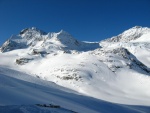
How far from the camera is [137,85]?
63969mm

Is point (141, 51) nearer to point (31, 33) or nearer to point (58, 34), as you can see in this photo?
point (58, 34)

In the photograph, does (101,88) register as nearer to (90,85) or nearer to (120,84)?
(90,85)

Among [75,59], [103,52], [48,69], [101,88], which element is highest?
[103,52]

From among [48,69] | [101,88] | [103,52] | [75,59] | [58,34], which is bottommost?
[101,88]

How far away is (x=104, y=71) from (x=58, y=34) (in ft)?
298

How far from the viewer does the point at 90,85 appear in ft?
197

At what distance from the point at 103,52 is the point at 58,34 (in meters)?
73.4

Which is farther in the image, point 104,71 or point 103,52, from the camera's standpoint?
point 103,52

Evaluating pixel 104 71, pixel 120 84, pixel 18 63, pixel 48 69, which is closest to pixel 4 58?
pixel 18 63

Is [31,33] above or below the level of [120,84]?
above

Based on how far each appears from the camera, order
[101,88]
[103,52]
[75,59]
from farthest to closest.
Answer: [103,52] < [75,59] < [101,88]

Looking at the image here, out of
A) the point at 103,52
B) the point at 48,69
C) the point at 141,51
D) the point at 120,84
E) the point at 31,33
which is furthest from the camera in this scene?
the point at 31,33

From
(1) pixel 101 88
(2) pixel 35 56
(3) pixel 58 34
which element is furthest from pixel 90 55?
(3) pixel 58 34

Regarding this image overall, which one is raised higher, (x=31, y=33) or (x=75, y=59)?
(x=31, y=33)
